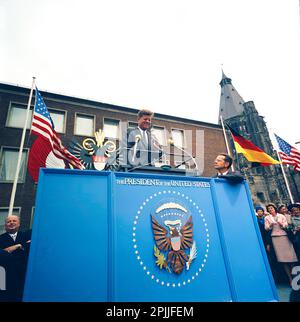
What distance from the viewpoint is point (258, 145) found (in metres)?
35.0

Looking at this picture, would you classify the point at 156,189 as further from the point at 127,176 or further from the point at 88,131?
the point at 88,131

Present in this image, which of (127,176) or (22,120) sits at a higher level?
(22,120)

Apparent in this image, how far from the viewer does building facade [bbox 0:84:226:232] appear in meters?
13.6

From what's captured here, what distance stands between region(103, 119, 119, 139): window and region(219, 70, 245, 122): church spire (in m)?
28.7

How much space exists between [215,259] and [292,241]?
3822mm

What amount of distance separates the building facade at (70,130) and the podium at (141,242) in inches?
321

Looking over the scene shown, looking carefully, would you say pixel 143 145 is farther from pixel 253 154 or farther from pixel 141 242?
pixel 253 154

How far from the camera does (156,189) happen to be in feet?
8.11

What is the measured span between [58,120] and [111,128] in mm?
4372

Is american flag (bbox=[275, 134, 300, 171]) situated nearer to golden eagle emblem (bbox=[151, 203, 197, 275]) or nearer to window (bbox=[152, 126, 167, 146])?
golden eagle emblem (bbox=[151, 203, 197, 275])

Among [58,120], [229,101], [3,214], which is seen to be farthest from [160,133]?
[229,101]

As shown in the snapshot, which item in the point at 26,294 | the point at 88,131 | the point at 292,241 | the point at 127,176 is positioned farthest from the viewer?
the point at 88,131

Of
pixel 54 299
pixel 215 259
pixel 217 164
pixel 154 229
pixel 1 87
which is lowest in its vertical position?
pixel 54 299

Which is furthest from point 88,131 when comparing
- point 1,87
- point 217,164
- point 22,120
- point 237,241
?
point 237,241
